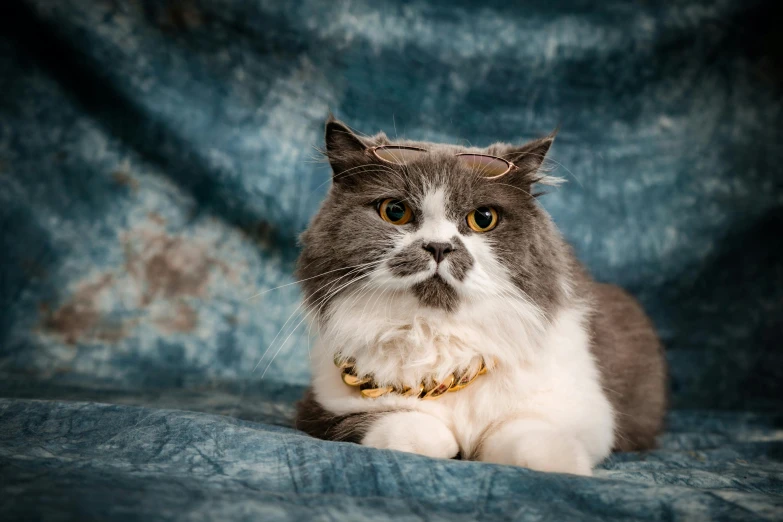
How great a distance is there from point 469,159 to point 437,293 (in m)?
0.41

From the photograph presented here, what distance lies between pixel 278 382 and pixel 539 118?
1.77 metres

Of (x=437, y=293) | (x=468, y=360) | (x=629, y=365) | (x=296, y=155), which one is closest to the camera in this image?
(x=437, y=293)

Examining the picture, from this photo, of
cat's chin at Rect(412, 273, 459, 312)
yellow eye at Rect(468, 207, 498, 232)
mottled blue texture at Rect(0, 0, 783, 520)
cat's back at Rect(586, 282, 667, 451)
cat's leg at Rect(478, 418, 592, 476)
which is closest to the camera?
cat's leg at Rect(478, 418, 592, 476)

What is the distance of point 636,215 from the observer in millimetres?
3084

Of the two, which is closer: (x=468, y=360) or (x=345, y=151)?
(x=468, y=360)

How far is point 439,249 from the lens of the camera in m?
1.59

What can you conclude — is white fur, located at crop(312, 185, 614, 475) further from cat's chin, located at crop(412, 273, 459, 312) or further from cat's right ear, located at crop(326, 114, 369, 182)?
cat's right ear, located at crop(326, 114, 369, 182)

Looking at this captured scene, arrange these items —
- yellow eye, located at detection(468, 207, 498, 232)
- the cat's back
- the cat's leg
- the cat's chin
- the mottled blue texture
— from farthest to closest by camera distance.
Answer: the mottled blue texture
the cat's back
yellow eye, located at detection(468, 207, 498, 232)
the cat's chin
the cat's leg

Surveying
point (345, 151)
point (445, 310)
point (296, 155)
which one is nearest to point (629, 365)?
point (445, 310)

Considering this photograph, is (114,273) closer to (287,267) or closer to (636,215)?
(287,267)

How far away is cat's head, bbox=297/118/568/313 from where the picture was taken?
163 cm

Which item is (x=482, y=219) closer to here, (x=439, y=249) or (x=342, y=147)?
(x=439, y=249)

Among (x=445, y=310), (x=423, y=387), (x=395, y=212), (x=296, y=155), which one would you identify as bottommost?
(x=423, y=387)

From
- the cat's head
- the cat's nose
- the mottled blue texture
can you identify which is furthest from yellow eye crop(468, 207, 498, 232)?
the mottled blue texture
